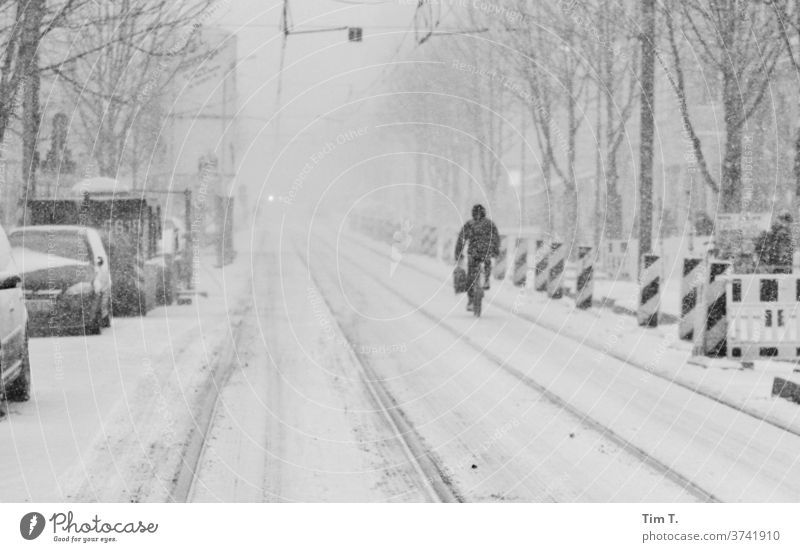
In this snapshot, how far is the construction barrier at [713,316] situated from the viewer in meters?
12.9

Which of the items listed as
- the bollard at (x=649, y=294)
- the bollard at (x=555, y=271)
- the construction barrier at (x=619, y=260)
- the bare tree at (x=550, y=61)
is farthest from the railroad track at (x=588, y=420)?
the construction barrier at (x=619, y=260)

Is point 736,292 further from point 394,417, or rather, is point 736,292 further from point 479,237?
point 479,237

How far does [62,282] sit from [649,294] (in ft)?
27.5

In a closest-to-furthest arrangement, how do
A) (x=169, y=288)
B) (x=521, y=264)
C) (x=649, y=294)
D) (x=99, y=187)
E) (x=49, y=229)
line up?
1. (x=49, y=229)
2. (x=649, y=294)
3. (x=169, y=288)
4. (x=99, y=187)
5. (x=521, y=264)

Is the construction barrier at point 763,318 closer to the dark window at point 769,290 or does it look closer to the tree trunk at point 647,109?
the dark window at point 769,290

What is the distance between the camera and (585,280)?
1980cm

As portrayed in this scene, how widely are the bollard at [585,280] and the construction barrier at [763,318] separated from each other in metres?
6.76

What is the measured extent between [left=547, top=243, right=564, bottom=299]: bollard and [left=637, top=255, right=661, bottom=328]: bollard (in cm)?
494

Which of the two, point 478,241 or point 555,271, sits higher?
point 478,241

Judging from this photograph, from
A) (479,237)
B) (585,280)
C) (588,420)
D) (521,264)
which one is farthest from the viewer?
(521,264)

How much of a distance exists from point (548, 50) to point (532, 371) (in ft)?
58.3

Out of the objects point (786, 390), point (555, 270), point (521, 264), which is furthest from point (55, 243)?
point (521, 264)

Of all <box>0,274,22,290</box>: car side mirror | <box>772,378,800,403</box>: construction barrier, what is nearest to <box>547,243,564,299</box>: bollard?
<box>772,378,800,403</box>: construction barrier
